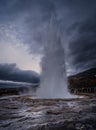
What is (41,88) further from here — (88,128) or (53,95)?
(88,128)

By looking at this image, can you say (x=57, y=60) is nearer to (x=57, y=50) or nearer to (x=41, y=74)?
(x=57, y=50)

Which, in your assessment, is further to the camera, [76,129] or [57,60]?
[57,60]

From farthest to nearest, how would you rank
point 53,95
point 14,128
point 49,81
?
1. point 49,81
2. point 53,95
3. point 14,128

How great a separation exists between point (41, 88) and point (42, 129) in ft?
67.7

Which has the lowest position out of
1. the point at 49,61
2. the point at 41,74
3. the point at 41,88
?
the point at 41,88

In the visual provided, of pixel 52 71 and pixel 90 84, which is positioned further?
pixel 90 84

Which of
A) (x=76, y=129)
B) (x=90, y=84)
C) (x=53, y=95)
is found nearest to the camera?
(x=76, y=129)

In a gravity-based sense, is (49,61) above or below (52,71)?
above

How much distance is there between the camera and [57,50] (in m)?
27.0

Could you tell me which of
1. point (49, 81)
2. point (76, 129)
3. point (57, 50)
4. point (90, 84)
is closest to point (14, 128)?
point (76, 129)

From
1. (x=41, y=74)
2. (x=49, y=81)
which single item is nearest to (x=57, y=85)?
(x=49, y=81)

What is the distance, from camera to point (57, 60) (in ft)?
87.8

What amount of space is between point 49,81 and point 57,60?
3.85 m

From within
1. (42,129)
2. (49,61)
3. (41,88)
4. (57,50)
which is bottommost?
(42,129)
